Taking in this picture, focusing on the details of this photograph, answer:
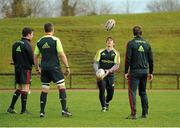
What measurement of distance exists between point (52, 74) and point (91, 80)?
24.2 meters

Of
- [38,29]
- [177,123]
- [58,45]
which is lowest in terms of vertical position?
[177,123]

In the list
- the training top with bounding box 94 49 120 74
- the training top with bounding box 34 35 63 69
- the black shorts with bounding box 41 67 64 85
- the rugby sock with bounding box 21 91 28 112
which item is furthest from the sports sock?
the training top with bounding box 94 49 120 74

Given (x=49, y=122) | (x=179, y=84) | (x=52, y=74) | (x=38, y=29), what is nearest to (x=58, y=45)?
(x=52, y=74)

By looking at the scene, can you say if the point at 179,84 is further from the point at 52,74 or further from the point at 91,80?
the point at 52,74

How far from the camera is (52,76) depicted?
1348 centimetres

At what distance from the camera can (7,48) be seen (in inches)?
1769

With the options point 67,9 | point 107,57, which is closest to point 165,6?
point 67,9

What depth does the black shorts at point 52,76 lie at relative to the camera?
13469 mm

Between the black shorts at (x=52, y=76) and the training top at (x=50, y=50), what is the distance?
0.32 feet

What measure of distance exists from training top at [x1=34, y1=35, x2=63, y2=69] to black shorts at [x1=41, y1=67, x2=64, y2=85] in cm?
10

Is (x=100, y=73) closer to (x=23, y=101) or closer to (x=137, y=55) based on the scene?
(x=137, y=55)

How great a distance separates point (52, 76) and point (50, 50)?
0.63m

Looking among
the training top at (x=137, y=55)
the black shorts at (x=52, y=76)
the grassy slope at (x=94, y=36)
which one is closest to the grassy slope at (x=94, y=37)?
the grassy slope at (x=94, y=36)

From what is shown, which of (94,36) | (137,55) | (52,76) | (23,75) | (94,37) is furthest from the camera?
(94,36)
